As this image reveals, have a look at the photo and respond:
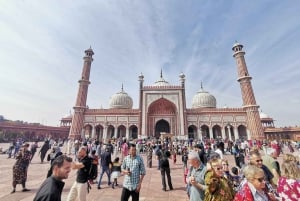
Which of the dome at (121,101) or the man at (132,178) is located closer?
the man at (132,178)

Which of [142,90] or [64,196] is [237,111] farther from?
[64,196]

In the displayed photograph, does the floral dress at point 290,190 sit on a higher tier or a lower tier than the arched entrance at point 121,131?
lower

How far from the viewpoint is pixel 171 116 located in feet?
92.2

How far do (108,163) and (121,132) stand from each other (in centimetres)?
2585

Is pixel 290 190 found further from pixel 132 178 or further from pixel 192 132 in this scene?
pixel 192 132

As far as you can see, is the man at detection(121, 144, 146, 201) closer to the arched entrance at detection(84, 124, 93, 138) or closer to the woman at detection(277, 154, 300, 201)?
the woman at detection(277, 154, 300, 201)

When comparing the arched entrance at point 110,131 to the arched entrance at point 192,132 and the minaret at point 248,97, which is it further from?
the minaret at point 248,97

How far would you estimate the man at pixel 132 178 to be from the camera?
2895 mm

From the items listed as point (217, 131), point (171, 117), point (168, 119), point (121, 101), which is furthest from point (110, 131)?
point (217, 131)

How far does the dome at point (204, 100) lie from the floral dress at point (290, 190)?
3411cm

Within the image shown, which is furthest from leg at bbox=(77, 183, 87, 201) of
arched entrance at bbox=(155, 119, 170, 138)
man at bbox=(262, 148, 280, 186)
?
arched entrance at bbox=(155, 119, 170, 138)

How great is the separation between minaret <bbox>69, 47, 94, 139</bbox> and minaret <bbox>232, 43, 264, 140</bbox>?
2645cm

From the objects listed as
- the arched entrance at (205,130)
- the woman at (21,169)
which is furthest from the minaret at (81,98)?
the woman at (21,169)

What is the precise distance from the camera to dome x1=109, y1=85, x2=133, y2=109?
3544 centimetres
